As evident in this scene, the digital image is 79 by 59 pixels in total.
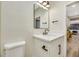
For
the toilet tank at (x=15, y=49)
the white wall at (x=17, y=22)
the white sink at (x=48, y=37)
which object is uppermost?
the white wall at (x=17, y=22)

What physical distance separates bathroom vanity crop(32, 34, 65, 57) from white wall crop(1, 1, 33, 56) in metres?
0.10

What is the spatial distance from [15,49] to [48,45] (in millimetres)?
423

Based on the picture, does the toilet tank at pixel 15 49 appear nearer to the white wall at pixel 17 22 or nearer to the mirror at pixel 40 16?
the white wall at pixel 17 22

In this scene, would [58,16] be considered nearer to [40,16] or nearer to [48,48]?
[40,16]

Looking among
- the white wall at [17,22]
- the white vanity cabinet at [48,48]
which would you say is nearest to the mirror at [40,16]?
the white wall at [17,22]

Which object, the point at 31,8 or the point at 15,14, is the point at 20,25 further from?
the point at 31,8

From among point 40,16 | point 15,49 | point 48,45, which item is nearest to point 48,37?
point 48,45

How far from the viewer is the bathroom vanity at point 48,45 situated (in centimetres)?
144

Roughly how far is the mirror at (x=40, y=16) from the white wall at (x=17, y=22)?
7 centimetres

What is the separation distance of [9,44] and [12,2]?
540 millimetres

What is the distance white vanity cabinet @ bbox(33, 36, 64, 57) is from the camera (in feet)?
4.72

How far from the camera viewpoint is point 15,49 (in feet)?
4.83

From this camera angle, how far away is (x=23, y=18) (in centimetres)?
154

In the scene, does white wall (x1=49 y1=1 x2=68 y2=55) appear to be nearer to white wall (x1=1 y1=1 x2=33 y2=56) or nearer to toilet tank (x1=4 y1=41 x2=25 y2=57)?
white wall (x1=1 y1=1 x2=33 y2=56)
